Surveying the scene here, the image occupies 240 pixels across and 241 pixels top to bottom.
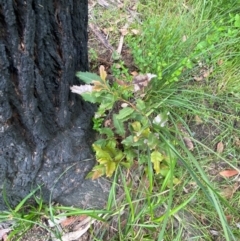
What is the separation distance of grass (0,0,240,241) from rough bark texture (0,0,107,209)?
0.13 m

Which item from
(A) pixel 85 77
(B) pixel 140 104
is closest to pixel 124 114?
(B) pixel 140 104

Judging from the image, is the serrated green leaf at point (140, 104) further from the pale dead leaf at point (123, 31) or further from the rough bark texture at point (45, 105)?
the pale dead leaf at point (123, 31)

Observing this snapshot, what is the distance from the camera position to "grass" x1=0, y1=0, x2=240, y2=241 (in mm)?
1641

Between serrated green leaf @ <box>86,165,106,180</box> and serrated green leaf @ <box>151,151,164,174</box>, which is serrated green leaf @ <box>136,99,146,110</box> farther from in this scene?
serrated green leaf @ <box>86,165,106,180</box>

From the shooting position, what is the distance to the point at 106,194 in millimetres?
1711

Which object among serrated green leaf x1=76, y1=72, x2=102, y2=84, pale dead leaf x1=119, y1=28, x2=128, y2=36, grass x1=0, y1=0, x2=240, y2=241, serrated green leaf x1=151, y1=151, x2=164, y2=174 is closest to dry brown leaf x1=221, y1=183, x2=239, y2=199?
grass x1=0, y1=0, x2=240, y2=241

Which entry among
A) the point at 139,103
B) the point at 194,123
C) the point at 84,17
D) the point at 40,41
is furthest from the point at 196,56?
the point at 40,41

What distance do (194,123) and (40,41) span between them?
3.61ft

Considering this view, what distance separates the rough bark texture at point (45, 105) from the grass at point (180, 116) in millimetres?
127

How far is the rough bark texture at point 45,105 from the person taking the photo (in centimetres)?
105

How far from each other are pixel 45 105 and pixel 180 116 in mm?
823

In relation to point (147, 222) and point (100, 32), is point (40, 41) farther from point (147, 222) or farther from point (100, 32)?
Result: point (100, 32)

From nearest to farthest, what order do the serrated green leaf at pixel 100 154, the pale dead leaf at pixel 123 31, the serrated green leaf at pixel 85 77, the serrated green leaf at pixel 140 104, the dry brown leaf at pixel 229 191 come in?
1. the serrated green leaf at pixel 85 77
2. the serrated green leaf at pixel 140 104
3. the serrated green leaf at pixel 100 154
4. the dry brown leaf at pixel 229 191
5. the pale dead leaf at pixel 123 31

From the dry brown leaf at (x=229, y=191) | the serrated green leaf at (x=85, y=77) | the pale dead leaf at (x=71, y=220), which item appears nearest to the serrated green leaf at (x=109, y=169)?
the pale dead leaf at (x=71, y=220)
